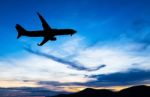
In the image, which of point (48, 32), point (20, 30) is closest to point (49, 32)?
point (48, 32)

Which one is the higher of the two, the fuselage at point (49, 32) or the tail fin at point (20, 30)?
the tail fin at point (20, 30)

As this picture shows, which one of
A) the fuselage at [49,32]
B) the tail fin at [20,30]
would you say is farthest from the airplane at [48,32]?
the tail fin at [20,30]

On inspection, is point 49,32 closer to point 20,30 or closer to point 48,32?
point 48,32

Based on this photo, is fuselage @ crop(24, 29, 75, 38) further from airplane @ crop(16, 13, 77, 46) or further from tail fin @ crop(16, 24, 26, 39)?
tail fin @ crop(16, 24, 26, 39)

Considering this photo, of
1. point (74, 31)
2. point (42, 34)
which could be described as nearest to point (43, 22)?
point (42, 34)

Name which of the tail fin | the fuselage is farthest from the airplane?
the tail fin

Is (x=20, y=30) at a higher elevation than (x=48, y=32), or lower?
higher

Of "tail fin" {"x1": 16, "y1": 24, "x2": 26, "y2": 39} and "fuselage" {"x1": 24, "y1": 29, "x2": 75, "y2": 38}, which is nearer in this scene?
"fuselage" {"x1": 24, "y1": 29, "x2": 75, "y2": 38}

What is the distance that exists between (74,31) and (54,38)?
9405mm

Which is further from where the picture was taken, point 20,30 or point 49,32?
point 20,30

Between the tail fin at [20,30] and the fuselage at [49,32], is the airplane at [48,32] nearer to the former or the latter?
the fuselage at [49,32]

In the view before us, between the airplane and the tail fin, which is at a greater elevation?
the tail fin

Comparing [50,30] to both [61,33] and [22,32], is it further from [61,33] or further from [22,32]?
[22,32]

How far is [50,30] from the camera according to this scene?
9294cm
